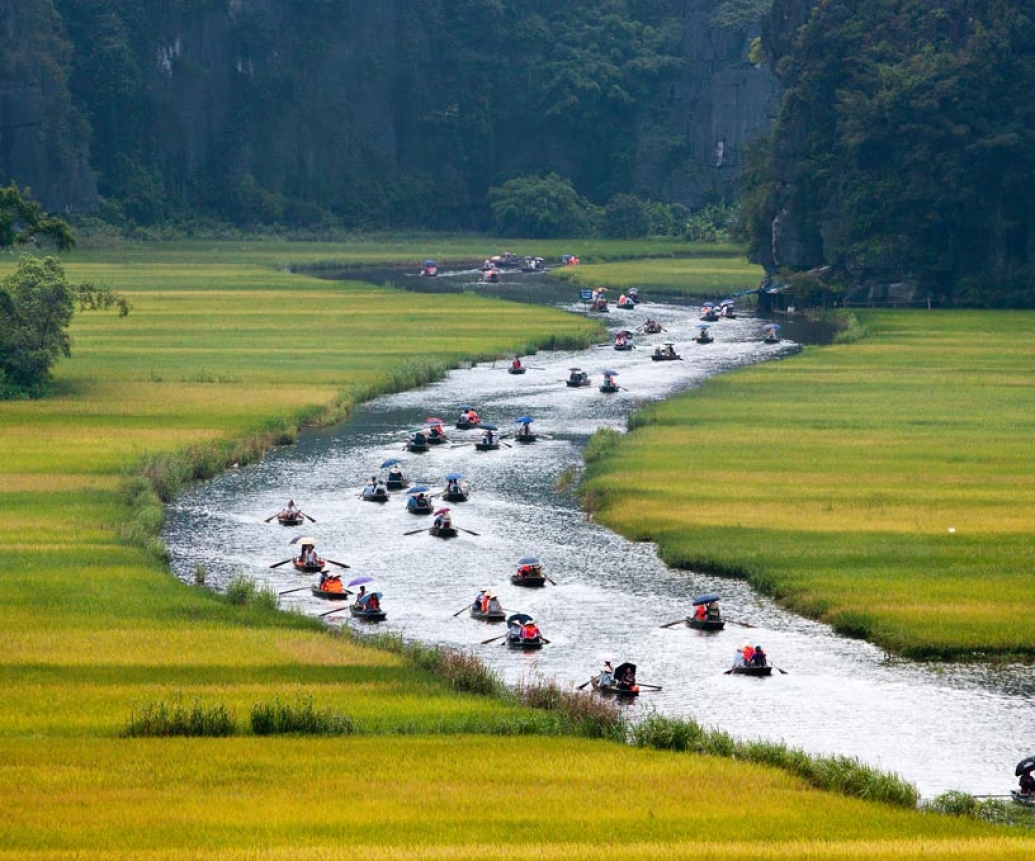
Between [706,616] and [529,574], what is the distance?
5665mm

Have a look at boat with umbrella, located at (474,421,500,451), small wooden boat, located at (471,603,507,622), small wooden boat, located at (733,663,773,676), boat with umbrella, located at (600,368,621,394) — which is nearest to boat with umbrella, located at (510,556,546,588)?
small wooden boat, located at (471,603,507,622)

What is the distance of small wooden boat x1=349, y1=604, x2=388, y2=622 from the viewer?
43.2m

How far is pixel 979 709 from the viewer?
119ft

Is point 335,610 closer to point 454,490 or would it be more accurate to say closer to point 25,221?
point 454,490

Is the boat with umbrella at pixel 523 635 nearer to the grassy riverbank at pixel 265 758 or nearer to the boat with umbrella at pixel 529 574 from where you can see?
the grassy riverbank at pixel 265 758

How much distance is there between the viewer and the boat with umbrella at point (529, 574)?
151 ft

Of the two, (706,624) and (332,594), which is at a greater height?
(706,624)

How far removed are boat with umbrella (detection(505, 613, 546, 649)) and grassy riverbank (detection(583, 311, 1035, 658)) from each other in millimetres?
6916

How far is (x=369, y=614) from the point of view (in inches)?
1702

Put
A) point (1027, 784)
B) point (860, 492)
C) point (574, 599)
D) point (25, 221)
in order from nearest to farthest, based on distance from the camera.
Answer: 1. point (1027, 784)
2. point (574, 599)
3. point (860, 492)
4. point (25, 221)

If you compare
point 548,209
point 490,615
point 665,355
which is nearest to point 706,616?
point 490,615

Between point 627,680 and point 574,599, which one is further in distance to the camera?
point 574,599

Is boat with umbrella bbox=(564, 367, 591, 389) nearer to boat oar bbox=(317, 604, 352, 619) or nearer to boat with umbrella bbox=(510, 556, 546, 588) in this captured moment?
boat with umbrella bbox=(510, 556, 546, 588)

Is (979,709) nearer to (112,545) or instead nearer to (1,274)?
(112,545)
